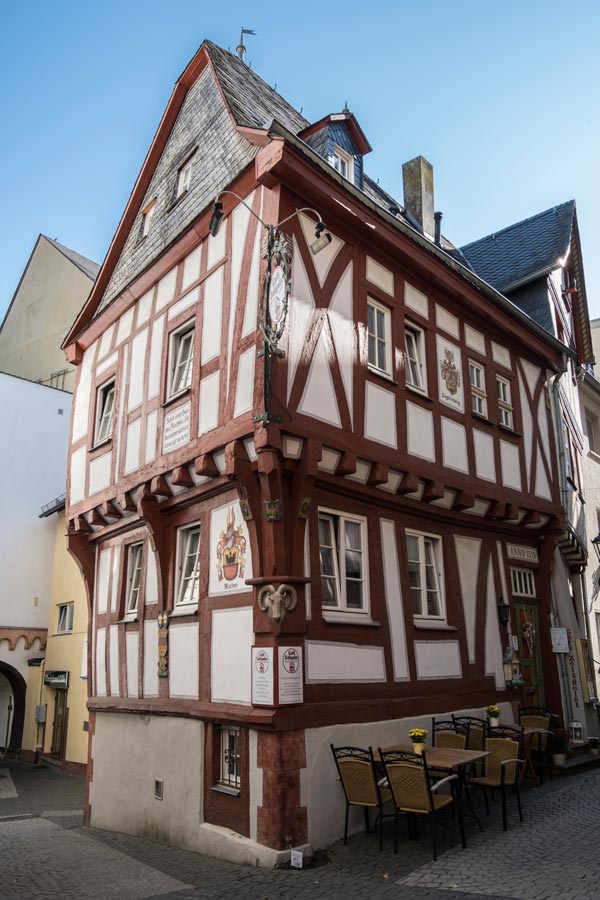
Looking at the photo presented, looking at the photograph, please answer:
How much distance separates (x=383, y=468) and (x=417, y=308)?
296 centimetres

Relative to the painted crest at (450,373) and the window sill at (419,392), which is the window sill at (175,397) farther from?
the painted crest at (450,373)

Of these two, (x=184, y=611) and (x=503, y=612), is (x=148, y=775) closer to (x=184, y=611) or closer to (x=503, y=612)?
(x=184, y=611)

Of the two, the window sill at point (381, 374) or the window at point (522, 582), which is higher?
the window sill at point (381, 374)

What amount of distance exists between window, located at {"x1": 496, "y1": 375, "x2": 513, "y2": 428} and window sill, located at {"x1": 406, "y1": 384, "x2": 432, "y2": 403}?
250 cm

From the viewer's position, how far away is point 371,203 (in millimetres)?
9938

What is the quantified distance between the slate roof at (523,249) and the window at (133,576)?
31.0ft

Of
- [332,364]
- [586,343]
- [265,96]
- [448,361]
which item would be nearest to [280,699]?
[332,364]

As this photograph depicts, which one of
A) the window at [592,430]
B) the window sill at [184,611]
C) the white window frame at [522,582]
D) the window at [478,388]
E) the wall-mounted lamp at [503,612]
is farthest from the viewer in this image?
the window at [592,430]

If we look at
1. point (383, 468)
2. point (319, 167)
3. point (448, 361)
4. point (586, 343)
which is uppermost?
point (586, 343)

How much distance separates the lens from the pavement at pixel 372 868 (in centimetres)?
642

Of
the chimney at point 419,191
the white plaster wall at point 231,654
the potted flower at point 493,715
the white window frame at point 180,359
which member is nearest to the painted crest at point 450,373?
the white window frame at point 180,359

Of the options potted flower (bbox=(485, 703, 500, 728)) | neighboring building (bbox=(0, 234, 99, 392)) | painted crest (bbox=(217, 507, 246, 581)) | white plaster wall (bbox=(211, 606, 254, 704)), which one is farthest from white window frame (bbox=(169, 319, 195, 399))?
neighboring building (bbox=(0, 234, 99, 392))

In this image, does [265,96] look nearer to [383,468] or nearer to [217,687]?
[383,468]

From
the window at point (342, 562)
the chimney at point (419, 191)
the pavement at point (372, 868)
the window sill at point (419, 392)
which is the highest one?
the chimney at point (419, 191)
